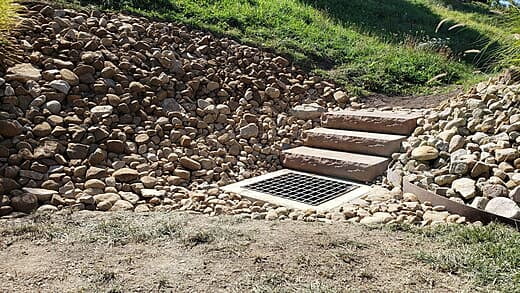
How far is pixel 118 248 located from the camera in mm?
2080

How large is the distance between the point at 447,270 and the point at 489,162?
1437mm

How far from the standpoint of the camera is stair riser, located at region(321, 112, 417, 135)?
4059 mm

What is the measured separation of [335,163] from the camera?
12.6 ft

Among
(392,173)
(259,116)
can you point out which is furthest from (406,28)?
(392,173)

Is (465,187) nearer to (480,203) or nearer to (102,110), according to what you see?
(480,203)

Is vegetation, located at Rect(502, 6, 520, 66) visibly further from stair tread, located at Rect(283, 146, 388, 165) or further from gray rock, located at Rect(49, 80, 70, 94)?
gray rock, located at Rect(49, 80, 70, 94)

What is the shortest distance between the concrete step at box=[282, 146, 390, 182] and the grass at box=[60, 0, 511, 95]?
A: 5.15ft

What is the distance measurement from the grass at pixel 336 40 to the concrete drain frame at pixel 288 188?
6.28 ft

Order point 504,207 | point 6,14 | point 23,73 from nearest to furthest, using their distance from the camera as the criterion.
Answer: point 504,207 → point 6,14 → point 23,73

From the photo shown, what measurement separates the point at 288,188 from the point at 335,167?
1.87 ft

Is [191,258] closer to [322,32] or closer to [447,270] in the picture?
[447,270]

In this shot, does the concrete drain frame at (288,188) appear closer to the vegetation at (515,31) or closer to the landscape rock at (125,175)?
the landscape rock at (125,175)

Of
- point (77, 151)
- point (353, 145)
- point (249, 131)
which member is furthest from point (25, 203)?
point (353, 145)

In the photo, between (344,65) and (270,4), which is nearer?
(344,65)
